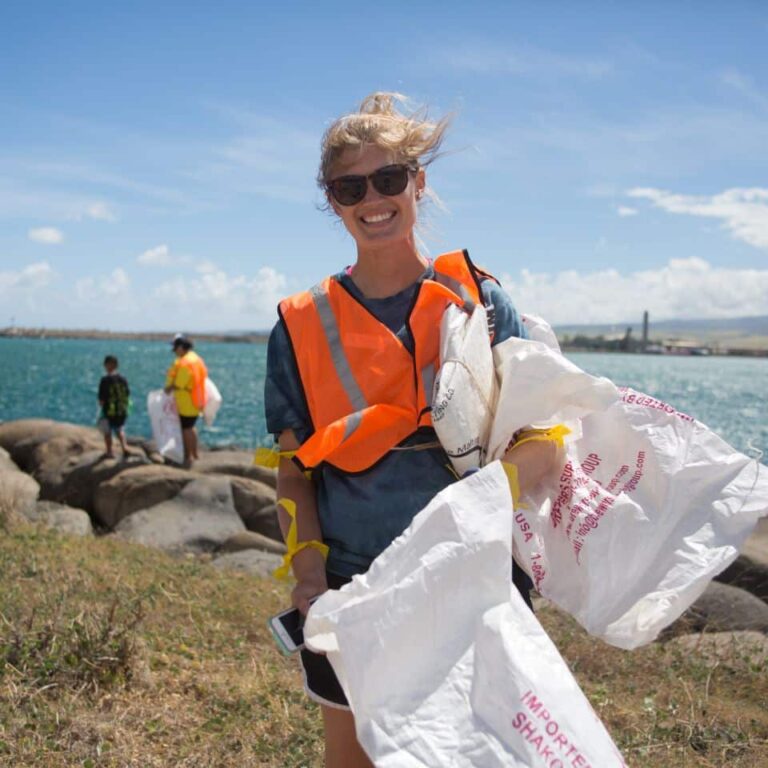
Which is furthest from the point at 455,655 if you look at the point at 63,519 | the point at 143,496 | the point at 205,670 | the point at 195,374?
the point at 195,374

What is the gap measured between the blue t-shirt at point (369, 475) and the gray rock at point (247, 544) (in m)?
7.17

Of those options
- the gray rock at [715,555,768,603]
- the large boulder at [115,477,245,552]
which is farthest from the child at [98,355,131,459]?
the gray rock at [715,555,768,603]

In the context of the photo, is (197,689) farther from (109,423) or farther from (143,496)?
(109,423)

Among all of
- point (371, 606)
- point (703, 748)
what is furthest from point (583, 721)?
point (703, 748)

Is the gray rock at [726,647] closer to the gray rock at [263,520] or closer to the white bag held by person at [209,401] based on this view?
the gray rock at [263,520]

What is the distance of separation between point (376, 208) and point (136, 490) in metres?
10.1

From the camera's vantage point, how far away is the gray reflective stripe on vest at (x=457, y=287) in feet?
7.56

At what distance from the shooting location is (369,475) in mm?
2264

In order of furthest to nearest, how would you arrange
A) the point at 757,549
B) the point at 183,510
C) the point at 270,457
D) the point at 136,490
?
the point at 136,490 < the point at 183,510 < the point at 757,549 < the point at 270,457

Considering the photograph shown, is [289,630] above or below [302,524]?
below

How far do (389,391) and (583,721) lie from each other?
921mm

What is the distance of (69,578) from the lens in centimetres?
560

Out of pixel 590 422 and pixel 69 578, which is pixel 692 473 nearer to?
pixel 590 422

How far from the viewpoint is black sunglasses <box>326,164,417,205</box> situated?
2293mm
